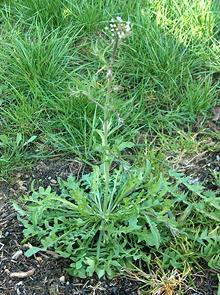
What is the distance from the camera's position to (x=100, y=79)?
3.38 metres

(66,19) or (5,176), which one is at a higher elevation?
(66,19)

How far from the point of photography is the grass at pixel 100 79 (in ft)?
10.2

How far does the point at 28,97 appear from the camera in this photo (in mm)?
3301

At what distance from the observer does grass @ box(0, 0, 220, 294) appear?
10.2 ft

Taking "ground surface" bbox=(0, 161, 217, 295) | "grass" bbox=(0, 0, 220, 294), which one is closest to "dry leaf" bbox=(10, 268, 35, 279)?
"ground surface" bbox=(0, 161, 217, 295)

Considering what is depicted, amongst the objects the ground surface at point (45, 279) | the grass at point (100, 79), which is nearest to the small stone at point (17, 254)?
the ground surface at point (45, 279)

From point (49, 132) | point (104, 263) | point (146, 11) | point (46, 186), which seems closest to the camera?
point (104, 263)

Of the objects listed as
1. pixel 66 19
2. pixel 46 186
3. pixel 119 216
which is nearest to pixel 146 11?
pixel 66 19

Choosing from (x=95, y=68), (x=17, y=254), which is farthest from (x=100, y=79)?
(x=17, y=254)

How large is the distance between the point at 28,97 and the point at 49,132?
0.27 metres

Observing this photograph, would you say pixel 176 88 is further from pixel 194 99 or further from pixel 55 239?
pixel 55 239

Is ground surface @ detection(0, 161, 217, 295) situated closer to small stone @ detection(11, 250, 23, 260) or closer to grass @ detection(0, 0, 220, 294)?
small stone @ detection(11, 250, 23, 260)

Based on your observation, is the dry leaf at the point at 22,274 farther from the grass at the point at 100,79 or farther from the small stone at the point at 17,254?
the grass at the point at 100,79

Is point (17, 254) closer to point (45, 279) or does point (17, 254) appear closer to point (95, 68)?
point (45, 279)
